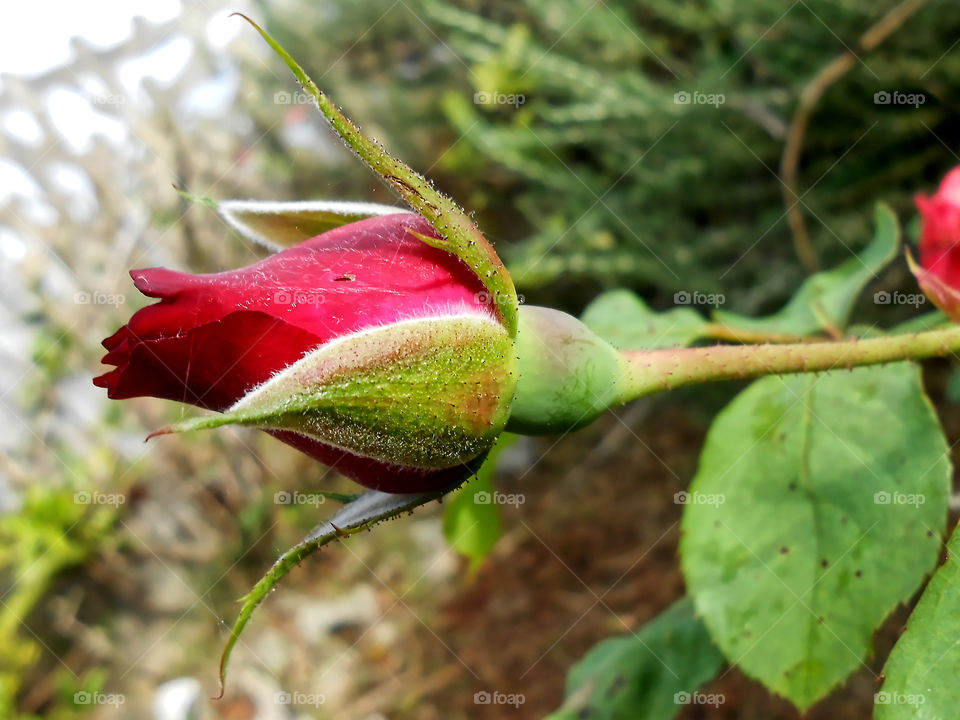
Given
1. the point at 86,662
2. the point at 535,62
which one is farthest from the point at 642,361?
the point at 86,662

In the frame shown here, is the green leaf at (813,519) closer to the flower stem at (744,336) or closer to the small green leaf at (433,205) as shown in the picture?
the flower stem at (744,336)

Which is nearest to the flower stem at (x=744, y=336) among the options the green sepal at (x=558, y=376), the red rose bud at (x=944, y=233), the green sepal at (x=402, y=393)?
the red rose bud at (x=944, y=233)

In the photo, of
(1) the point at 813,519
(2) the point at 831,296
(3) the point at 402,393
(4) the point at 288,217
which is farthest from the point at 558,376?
(2) the point at 831,296

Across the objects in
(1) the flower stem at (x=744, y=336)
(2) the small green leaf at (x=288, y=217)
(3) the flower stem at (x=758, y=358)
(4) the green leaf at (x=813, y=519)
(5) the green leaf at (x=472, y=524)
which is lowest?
(5) the green leaf at (x=472, y=524)

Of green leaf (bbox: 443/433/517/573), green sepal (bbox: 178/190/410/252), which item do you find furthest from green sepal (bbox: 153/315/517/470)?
green leaf (bbox: 443/433/517/573)

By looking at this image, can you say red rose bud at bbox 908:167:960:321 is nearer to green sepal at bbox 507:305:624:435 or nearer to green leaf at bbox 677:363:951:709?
green leaf at bbox 677:363:951:709

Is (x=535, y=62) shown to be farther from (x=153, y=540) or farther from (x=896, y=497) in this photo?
(x=153, y=540)
